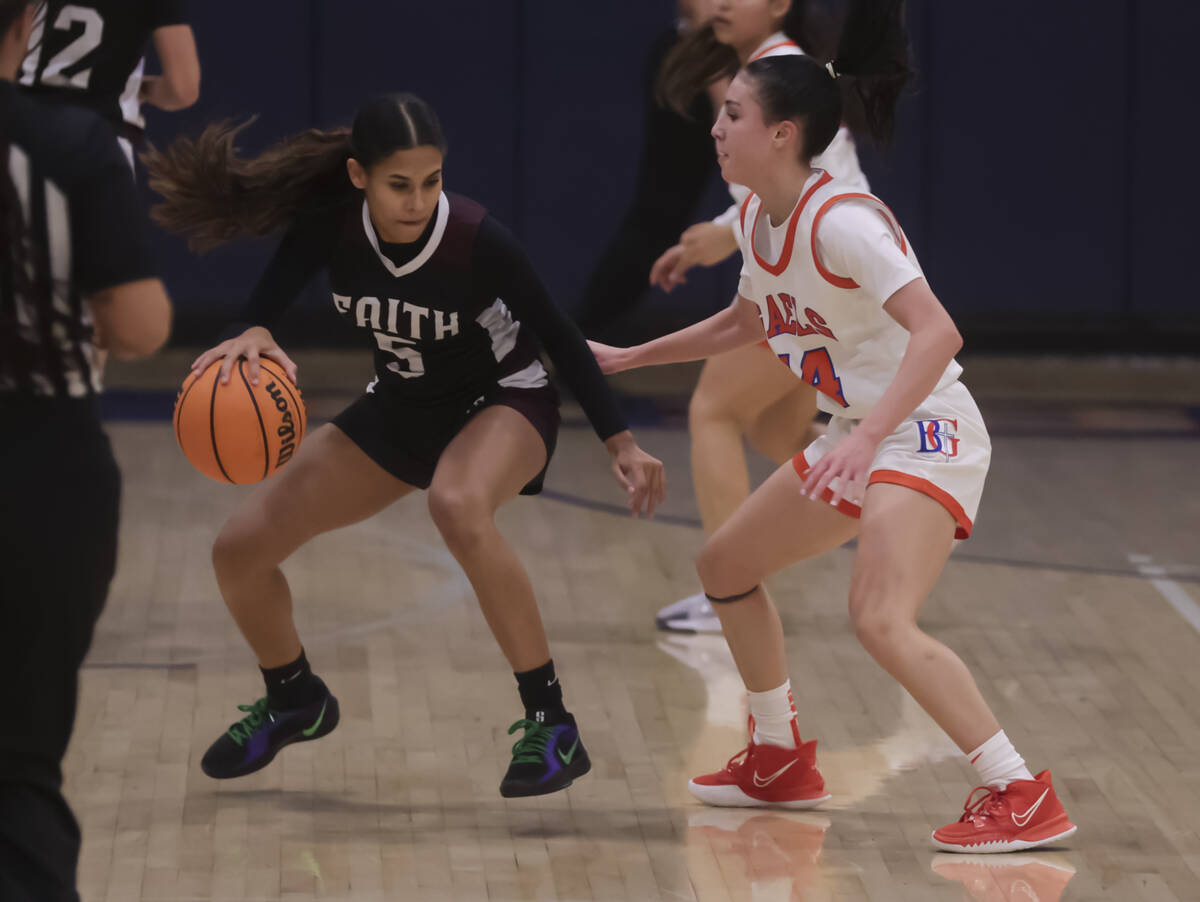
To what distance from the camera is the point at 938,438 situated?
357cm

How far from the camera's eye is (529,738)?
3.85 metres

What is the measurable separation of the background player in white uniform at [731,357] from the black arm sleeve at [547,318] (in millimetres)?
1181

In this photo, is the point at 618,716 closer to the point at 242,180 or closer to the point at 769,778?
the point at 769,778

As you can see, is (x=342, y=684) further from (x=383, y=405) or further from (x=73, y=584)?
(x=73, y=584)

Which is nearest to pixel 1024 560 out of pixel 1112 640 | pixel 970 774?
pixel 1112 640

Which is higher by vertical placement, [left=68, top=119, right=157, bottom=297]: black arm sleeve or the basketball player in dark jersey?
[left=68, top=119, right=157, bottom=297]: black arm sleeve

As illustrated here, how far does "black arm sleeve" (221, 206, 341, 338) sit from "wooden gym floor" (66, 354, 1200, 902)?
1030 millimetres

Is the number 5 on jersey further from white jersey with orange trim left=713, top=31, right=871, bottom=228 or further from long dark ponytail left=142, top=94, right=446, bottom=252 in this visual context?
white jersey with orange trim left=713, top=31, right=871, bottom=228

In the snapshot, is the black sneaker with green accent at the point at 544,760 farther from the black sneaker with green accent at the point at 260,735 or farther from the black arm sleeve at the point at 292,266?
the black arm sleeve at the point at 292,266

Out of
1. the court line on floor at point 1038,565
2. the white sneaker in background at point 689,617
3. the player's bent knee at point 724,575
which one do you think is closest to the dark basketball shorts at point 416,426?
the player's bent knee at point 724,575

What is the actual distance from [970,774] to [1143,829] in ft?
1.51

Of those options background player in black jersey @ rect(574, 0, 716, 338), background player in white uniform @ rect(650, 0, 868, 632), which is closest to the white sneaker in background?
background player in white uniform @ rect(650, 0, 868, 632)

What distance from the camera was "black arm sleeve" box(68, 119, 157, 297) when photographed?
8.01 feet

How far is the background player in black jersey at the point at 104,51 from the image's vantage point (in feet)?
16.0
